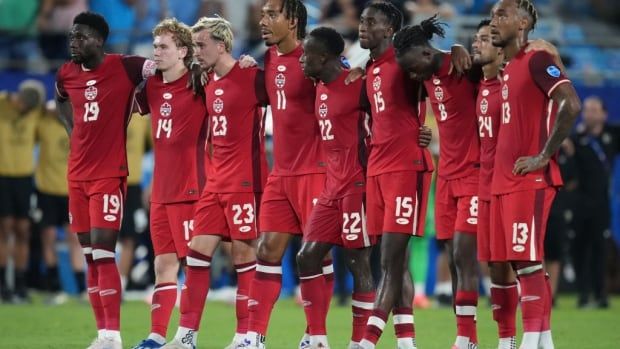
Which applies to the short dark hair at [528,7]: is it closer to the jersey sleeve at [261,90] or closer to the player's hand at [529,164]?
the player's hand at [529,164]

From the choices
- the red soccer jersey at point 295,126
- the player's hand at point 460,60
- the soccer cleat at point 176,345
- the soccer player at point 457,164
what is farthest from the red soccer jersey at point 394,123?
the soccer cleat at point 176,345

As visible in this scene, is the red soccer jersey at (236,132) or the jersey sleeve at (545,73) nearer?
the jersey sleeve at (545,73)

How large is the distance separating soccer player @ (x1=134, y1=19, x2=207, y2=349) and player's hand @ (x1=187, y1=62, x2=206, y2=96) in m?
0.04

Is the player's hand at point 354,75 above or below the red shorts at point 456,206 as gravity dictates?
above

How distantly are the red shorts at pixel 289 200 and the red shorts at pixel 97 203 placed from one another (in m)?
1.41

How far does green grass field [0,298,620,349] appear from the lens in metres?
12.3

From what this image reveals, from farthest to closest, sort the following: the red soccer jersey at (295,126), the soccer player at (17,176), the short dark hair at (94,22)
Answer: the soccer player at (17,176) < the short dark hair at (94,22) < the red soccer jersey at (295,126)

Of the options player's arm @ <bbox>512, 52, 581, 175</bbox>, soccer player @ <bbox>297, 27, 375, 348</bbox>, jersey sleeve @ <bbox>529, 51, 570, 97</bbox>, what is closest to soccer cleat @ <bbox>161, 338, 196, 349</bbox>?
soccer player @ <bbox>297, 27, 375, 348</bbox>

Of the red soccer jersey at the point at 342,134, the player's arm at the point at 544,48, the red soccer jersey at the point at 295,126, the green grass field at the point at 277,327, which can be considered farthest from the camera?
the green grass field at the point at 277,327

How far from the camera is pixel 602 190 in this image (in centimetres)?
1795

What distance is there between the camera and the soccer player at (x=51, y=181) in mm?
17906

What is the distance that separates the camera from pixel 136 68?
11414 mm

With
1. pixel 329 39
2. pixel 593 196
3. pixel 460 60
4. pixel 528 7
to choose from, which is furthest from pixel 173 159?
pixel 593 196

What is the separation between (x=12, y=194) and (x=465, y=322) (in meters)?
9.23
